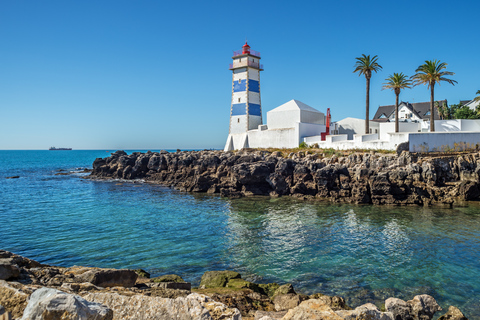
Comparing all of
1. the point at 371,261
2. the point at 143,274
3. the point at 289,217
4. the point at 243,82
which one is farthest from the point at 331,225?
the point at 243,82

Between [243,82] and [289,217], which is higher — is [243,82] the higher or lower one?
the higher one

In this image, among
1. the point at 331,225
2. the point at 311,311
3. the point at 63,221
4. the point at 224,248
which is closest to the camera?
the point at 311,311

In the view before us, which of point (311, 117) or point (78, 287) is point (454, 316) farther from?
point (311, 117)

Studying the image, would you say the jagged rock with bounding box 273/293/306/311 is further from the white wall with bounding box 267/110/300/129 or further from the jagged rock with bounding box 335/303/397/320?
the white wall with bounding box 267/110/300/129

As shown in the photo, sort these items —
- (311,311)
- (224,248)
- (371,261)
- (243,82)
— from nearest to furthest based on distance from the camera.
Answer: (311,311) < (371,261) < (224,248) < (243,82)

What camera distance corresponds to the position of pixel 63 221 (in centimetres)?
2253

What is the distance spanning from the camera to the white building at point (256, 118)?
48812 mm

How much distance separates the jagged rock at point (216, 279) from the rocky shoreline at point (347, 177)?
18.6 metres

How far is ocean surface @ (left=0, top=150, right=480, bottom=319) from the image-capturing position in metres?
12.4

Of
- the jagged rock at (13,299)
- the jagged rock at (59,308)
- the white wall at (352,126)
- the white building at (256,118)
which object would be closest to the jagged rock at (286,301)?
the jagged rock at (59,308)

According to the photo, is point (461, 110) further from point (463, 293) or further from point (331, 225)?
point (463, 293)

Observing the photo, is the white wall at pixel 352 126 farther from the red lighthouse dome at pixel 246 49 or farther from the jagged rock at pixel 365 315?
the jagged rock at pixel 365 315

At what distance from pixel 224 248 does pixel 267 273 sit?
3.87 metres

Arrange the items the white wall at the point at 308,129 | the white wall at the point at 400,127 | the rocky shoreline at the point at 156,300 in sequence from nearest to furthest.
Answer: the rocky shoreline at the point at 156,300 < the white wall at the point at 400,127 < the white wall at the point at 308,129
